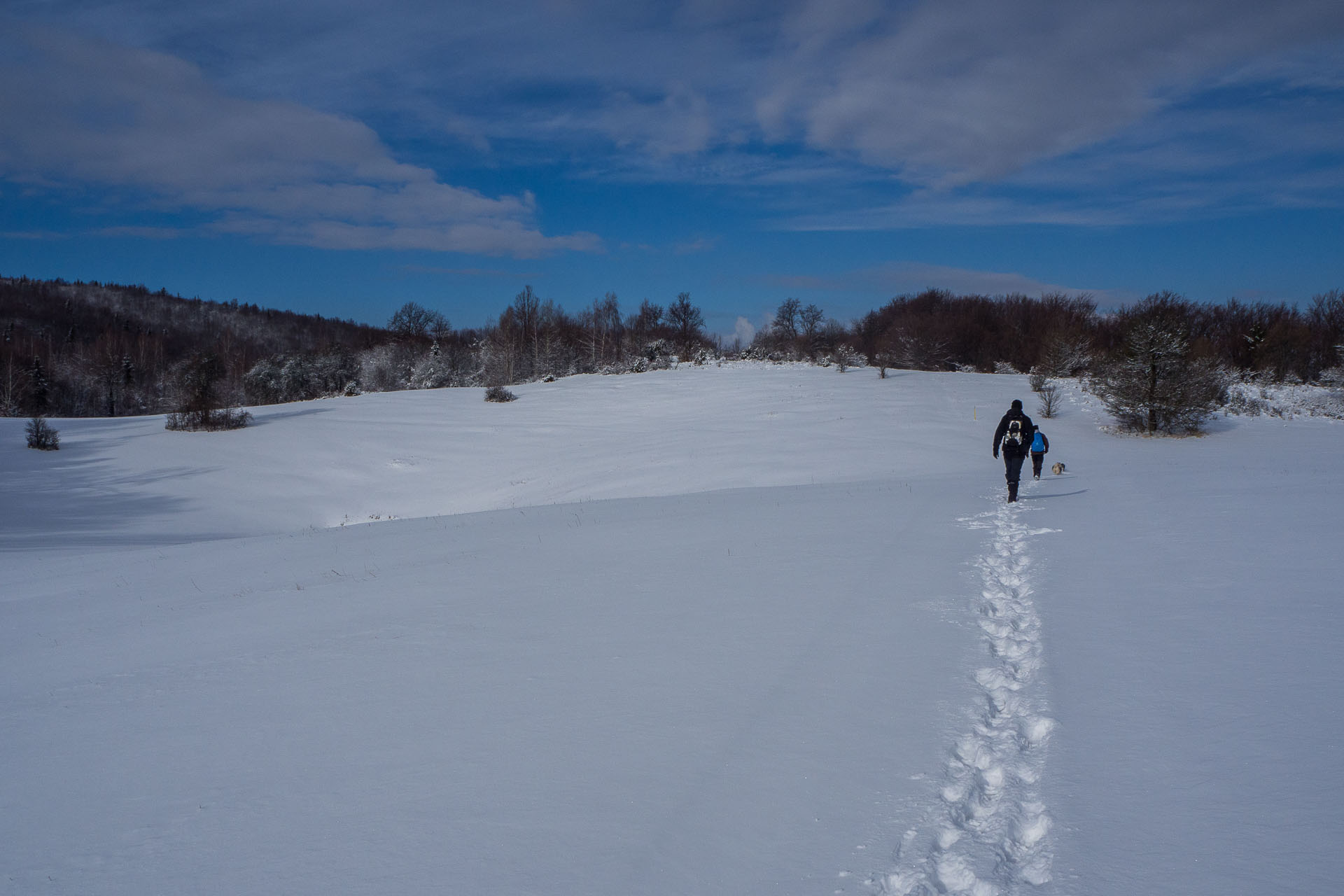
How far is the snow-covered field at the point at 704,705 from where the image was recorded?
128 inches

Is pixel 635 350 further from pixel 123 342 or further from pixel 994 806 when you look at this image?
pixel 123 342

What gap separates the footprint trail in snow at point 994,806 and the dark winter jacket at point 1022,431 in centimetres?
753

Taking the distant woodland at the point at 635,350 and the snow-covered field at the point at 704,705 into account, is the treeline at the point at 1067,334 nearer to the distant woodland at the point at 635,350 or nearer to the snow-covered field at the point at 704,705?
the distant woodland at the point at 635,350

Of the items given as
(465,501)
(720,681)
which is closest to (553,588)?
(720,681)

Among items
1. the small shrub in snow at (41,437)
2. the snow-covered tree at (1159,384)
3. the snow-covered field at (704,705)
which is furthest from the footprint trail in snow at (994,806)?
the small shrub in snow at (41,437)

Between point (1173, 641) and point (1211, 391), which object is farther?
point (1211, 391)

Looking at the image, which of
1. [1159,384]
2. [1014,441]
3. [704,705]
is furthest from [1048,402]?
[704,705]

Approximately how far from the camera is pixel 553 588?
25.6ft

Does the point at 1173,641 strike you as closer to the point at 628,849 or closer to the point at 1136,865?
the point at 1136,865

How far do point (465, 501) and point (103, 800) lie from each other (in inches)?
695

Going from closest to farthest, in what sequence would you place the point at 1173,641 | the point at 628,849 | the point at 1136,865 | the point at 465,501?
1. the point at 1136,865
2. the point at 628,849
3. the point at 1173,641
4. the point at 465,501

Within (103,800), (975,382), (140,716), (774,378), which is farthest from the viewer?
(774,378)

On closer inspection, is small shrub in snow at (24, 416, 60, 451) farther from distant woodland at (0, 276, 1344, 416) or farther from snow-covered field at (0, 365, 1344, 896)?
snow-covered field at (0, 365, 1344, 896)

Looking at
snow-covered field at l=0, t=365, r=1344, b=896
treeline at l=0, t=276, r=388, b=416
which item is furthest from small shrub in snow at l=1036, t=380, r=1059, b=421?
treeline at l=0, t=276, r=388, b=416
